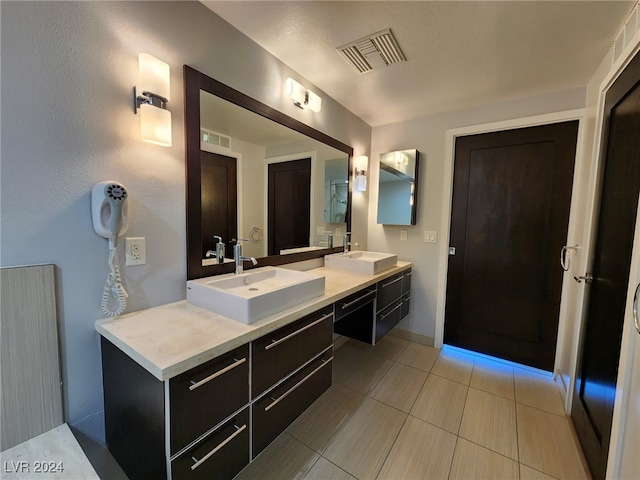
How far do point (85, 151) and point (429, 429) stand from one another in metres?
2.32

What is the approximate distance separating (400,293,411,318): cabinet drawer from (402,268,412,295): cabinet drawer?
47 millimetres

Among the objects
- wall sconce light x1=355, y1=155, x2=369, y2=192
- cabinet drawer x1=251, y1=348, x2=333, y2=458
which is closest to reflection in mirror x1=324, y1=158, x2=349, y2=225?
wall sconce light x1=355, y1=155, x2=369, y2=192

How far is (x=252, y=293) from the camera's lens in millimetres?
1461

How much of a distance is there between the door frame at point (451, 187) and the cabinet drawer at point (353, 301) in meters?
1.02

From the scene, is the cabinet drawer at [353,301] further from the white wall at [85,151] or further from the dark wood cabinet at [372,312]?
the white wall at [85,151]

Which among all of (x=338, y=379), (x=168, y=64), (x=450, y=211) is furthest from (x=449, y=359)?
(x=168, y=64)

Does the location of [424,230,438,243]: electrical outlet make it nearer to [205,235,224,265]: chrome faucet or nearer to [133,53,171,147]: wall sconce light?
[205,235,224,265]: chrome faucet

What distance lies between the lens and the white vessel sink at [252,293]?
1.18 metres

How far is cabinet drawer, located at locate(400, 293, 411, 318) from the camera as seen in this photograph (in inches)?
104

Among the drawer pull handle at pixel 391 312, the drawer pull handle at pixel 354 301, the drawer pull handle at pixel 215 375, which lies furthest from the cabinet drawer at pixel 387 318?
the drawer pull handle at pixel 215 375

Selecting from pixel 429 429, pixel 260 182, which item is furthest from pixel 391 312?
pixel 260 182

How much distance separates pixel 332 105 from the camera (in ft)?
7.95

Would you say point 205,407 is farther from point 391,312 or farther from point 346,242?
point 346,242

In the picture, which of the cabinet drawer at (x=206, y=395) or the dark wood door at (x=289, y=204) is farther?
the dark wood door at (x=289, y=204)
